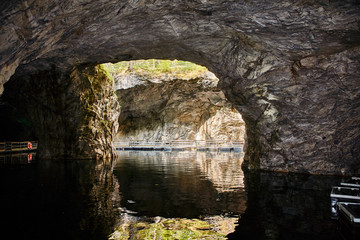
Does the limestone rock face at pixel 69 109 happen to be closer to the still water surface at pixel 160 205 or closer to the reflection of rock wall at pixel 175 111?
the still water surface at pixel 160 205

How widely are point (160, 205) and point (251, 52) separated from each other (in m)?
7.93

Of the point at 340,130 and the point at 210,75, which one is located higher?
the point at 210,75

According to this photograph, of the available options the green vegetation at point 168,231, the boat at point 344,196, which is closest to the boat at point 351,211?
the boat at point 344,196

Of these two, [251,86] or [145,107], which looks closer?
[251,86]

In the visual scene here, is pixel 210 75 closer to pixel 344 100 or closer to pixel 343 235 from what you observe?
pixel 344 100

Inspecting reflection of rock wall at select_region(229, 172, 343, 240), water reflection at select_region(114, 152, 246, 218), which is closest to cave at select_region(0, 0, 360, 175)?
reflection of rock wall at select_region(229, 172, 343, 240)

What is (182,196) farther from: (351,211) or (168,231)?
(351,211)

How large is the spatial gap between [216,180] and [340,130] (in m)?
6.62

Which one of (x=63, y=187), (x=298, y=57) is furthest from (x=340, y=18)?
(x=63, y=187)

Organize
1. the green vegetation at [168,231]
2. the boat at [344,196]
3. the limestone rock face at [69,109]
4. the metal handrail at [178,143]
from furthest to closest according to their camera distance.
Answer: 1. the metal handrail at [178,143]
2. the limestone rock face at [69,109]
3. the boat at [344,196]
4. the green vegetation at [168,231]

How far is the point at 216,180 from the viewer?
36.5 ft

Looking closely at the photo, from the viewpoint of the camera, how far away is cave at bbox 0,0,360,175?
779 centimetres

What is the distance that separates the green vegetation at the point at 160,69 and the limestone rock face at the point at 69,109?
12618 mm

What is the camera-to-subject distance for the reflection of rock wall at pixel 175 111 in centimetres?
3641
